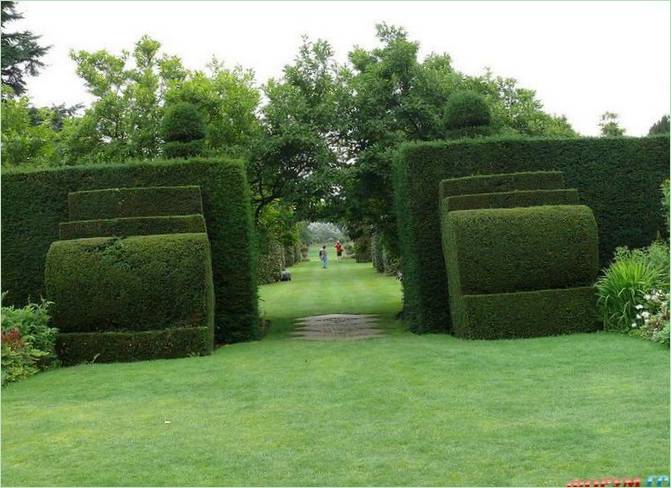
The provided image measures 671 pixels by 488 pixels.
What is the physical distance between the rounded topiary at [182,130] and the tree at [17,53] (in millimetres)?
14195

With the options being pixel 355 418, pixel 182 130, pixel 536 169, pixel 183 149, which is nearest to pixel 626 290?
pixel 536 169

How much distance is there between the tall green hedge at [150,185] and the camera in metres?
11.2

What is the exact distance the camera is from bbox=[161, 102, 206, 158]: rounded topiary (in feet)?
41.0

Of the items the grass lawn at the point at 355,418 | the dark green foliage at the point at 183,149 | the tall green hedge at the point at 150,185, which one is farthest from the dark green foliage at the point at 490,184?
the dark green foliage at the point at 183,149

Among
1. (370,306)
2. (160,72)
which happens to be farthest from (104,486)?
(160,72)

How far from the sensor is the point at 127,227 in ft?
34.8

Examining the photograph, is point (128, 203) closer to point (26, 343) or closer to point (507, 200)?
point (26, 343)

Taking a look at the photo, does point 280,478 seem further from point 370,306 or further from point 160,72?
point 160,72

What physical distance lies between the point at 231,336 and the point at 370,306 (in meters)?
6.77

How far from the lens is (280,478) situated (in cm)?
430

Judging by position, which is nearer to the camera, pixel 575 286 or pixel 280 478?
pixel 280 478

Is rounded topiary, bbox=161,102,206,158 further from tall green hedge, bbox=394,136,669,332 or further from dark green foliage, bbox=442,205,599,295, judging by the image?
dark green foliage, bbox=442,205,599,295

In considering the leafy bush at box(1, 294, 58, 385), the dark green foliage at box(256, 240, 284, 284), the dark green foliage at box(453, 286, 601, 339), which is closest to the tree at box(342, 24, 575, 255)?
the dark green foliage at box(453, 286, 601, 339)

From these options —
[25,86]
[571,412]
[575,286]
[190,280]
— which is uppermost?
[25,86]
